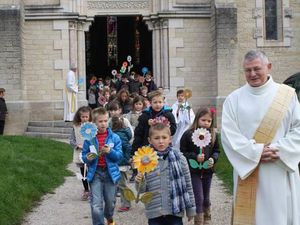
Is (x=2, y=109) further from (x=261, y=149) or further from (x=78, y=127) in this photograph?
(x=261, y=149)

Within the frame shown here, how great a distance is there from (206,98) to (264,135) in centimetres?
1500

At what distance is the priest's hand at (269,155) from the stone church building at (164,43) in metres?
14.3

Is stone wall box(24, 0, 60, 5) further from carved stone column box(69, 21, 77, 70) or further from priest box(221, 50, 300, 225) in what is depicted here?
priest box(221, 50, 300, 225)

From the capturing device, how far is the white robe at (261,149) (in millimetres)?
4668

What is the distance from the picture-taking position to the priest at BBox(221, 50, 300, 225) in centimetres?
467

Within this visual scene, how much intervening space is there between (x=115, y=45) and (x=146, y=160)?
23941mm

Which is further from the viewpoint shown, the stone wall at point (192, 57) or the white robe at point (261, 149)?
the stone wall at point (192, 57)

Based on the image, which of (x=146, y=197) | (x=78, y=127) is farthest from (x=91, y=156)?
(x=78, y=127)

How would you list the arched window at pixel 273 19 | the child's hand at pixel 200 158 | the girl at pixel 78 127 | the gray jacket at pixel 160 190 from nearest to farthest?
the gray jacket at pixel 160 190
the child's hand at pixel 200 158
the girl at pixel 78 127
the arched window at pixel 273 19

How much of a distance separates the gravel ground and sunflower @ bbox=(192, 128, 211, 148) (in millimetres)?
1262

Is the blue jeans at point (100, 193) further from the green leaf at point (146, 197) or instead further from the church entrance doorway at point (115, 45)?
the church entrance doorway at point (115, 45)

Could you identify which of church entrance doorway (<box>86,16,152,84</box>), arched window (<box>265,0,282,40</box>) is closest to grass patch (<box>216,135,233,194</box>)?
arched window (<box>265,0,282,40</box>)

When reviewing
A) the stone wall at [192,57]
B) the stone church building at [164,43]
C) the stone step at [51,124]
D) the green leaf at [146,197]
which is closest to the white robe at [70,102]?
the stone step at [51,124]

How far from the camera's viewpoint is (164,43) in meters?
19.7
